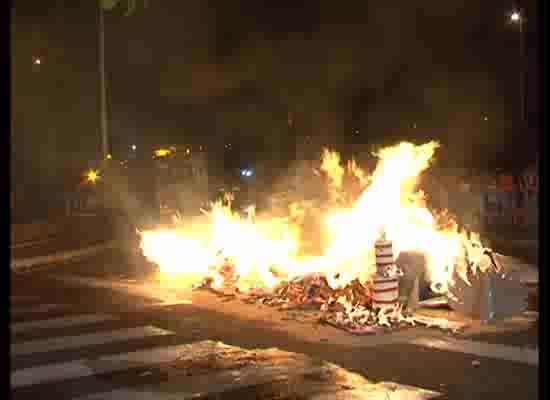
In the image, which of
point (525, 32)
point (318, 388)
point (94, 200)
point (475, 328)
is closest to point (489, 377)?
point (318, 388)

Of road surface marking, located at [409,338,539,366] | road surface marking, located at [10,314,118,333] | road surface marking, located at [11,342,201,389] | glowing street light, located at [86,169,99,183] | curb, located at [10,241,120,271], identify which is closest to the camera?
road surface marking, located at [11,342,201,389]

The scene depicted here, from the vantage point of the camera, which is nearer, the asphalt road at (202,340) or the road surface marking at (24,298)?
the asphalt road at (202,340)

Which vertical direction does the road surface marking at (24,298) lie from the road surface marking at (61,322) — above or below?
above

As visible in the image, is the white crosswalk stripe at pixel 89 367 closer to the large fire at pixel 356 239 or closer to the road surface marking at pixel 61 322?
the road surface marking at pixel 61 322

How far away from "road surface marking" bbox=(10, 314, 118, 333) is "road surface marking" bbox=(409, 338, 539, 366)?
413cm

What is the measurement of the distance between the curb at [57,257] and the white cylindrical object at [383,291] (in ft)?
30.5

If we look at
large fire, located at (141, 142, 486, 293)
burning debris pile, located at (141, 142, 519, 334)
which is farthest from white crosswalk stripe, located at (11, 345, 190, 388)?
large fire, located at (141, 142, 486, 293)

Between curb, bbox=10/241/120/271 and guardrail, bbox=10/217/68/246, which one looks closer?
curb, bbox=10/241/120/271

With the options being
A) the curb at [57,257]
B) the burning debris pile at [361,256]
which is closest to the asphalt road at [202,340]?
the burning debris pile at [361,256]

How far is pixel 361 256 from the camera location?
1068cm

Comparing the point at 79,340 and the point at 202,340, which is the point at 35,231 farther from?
the point at 202,340

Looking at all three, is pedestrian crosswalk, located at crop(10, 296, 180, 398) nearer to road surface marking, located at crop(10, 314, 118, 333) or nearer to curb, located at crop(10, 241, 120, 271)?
road surface marking, located at crop(10, 314, 118, 333)

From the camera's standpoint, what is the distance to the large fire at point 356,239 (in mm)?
10492

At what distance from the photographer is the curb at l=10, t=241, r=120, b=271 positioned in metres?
16.7
